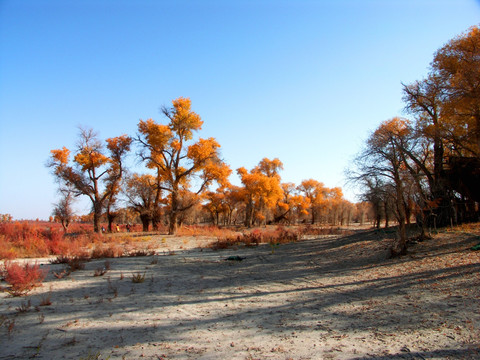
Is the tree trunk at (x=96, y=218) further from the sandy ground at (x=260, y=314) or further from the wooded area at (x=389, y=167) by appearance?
the sandy ground at (x=260, y=314)

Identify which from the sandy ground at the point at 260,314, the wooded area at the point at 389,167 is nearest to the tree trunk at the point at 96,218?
the wooded area at the point at 389,167

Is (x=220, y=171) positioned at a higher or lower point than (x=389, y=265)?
higher

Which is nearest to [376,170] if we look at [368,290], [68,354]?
[368,290]

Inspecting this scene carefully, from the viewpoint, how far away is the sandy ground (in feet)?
13.7

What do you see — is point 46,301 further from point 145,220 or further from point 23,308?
point 145,220

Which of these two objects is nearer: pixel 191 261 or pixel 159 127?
pixel 191 261

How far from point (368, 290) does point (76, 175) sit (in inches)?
1166

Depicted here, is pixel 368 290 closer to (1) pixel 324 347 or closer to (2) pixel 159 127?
(1) pixel 324 347

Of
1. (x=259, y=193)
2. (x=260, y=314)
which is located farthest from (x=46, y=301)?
(x=259, y=193)

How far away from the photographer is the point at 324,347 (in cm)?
420

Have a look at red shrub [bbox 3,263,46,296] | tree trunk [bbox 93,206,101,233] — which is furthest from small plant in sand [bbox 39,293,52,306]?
tree trunk [bbox 93,206,101,233]

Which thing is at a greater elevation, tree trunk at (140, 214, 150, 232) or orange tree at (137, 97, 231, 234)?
orange tree at (137, 97, 231, 234)

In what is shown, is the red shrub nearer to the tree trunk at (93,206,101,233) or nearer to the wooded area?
the wooded area

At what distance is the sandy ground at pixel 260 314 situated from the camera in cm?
417
